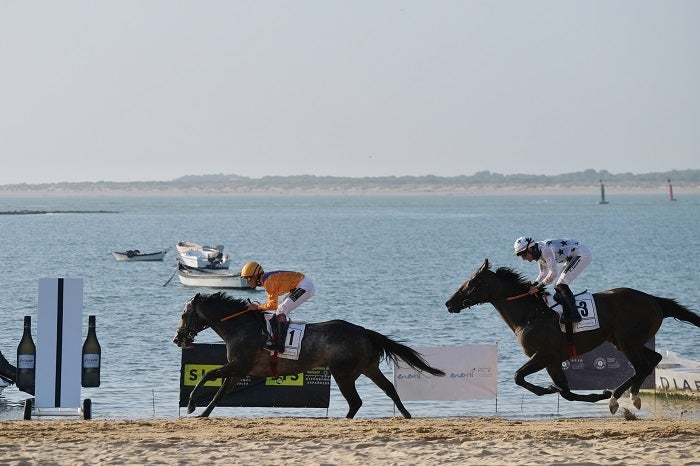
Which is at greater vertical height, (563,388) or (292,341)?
(292,341)

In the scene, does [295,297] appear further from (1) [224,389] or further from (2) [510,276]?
(2) [510,276]

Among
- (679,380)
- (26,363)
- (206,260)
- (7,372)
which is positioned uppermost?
(26,363)

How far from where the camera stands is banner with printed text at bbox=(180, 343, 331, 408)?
17734 mm

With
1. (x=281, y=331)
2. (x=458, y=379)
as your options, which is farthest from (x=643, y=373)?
(x=281, y=331)

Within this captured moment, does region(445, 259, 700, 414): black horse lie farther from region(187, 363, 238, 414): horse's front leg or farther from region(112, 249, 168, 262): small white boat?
region(112, 249, 168, 262): small white boat

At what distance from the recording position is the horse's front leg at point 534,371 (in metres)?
15.8

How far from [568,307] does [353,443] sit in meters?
4.22

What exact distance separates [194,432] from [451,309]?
13.9 feet

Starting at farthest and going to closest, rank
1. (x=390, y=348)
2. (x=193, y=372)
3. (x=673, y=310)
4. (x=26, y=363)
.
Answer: (x=193, y=372) < (x=26, y=363) < (x=673, y=310) < (x=390, y=348)

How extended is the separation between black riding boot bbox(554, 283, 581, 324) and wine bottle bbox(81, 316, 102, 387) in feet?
20.2

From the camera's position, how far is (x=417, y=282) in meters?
58.5

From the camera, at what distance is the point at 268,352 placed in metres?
15.9

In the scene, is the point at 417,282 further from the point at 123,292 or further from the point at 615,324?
the point at 615,324

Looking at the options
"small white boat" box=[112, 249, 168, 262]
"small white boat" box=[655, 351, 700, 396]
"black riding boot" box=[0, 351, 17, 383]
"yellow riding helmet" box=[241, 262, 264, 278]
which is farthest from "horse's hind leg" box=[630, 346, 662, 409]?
"small white boat" box=[112, 249, 168, 262]
